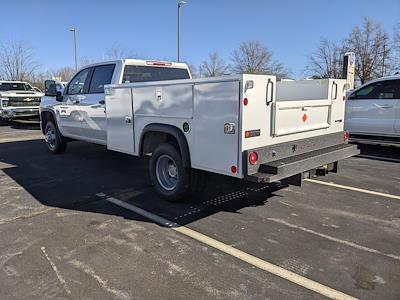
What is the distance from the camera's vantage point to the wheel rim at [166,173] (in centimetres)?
539

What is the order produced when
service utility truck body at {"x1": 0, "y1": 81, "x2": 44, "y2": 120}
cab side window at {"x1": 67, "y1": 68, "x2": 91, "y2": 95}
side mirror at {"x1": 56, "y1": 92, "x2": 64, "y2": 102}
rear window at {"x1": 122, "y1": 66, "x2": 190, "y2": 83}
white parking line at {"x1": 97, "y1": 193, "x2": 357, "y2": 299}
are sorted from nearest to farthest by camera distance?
white parking line at {"x1": 97, "y1": 193, "x2": 357, "y2": 299} < rear window at {"x1": 122, "y1": 66, "x2": 190, "y2": 83} < cab side window at {"x1": 67, "y1": 68, "x2": 91, "y2": 95} < side mirror at {"x1": 56, "y1": 92, "x2": 64, "y2": 102} < service utility truck body at {"x1": 0, "y1": 81, "x2": 44, "y2": 120}

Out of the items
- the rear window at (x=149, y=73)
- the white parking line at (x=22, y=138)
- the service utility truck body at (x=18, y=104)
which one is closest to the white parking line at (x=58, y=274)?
the rear window at (x=149, y=73)

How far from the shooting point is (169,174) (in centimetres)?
549

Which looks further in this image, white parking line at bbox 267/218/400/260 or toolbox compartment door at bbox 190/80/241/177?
toolbox compartment door at bbox 190/80/241/177

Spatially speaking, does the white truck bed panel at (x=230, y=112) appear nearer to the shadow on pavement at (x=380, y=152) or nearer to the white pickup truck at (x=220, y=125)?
the white pickup truck at (x=220, y=125)

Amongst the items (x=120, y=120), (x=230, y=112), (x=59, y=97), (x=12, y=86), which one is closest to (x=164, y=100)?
(x=230, y=112)

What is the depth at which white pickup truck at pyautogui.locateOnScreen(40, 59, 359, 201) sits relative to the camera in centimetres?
410

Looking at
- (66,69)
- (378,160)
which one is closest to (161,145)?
(378,160)

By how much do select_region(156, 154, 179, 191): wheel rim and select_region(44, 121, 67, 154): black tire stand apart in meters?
4.42

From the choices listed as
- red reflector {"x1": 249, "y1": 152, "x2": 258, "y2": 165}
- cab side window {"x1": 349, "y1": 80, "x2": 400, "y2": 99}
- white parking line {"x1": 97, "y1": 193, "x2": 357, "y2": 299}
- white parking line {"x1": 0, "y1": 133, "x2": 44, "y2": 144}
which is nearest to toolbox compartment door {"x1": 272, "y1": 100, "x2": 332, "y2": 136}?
red reflector {"x1": 249, "y1": 152, "x2": 258, "y2": 165}

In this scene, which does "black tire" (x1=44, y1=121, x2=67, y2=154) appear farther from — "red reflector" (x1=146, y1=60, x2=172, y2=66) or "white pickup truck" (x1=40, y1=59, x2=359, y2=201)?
"red reflector" (x1=146, y1=60, x2=172, y2=66)

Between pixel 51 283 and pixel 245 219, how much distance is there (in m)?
2.37

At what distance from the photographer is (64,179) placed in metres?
6.68

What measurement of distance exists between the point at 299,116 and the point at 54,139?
659 centimetres
